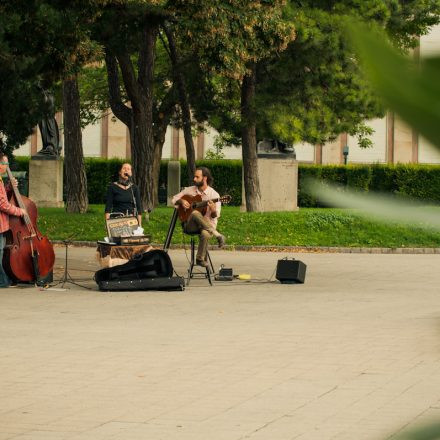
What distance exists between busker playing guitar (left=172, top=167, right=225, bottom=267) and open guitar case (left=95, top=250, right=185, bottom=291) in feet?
A: 4.64

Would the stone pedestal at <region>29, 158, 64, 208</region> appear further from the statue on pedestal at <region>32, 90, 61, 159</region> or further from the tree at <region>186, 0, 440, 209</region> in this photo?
the tree at <region>186, 0, 440, 209</region>

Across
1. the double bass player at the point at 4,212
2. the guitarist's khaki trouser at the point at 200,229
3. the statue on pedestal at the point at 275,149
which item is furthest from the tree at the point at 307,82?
the double bass player at the point at 4,212

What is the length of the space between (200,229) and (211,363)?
8808 millimetres

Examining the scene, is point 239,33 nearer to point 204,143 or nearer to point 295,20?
point 295,20

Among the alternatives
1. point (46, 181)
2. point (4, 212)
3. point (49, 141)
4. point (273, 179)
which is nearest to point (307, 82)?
point (273, 179)

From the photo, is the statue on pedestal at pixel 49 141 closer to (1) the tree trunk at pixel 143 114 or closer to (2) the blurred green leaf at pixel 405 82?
(1) the tree trunk at pixel 143 114

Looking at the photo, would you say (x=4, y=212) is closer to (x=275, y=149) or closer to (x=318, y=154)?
(x=275, y=149)

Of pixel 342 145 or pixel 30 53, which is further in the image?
pixel 342 145

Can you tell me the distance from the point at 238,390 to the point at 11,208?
29.3 feet

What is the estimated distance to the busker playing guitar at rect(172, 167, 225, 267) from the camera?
1822cm

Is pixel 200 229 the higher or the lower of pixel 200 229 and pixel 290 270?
the higher

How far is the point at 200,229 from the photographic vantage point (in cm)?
1839

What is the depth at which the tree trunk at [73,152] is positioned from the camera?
3453 centimetres

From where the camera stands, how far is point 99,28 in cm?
2222
